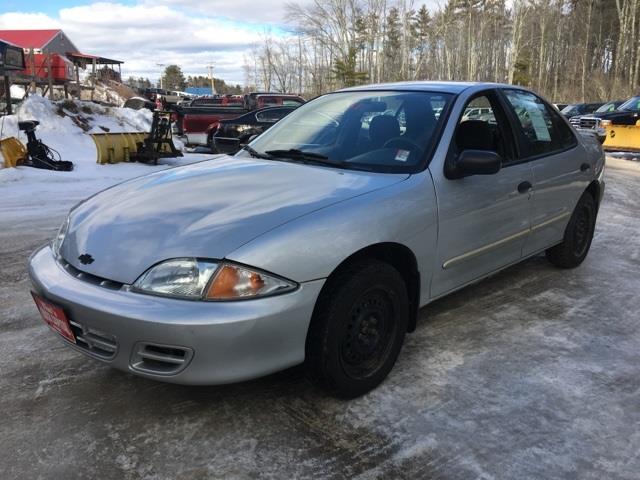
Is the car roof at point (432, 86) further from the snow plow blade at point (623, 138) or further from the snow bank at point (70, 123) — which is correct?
the snow plow blade at point (623, 138)

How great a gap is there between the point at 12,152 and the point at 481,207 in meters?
9.33

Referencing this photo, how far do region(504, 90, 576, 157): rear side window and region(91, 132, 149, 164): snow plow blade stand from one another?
884 cm

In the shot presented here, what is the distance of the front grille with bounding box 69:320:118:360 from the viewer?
91.7 inches

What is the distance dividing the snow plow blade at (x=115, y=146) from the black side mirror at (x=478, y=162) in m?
9.30

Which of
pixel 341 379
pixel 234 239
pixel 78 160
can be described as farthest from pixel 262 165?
pixel 78 160

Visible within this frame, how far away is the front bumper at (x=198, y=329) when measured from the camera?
85.7 inches

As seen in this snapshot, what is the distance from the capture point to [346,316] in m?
2.54

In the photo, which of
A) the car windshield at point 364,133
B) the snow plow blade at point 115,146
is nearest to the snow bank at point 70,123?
the snow plow blade at point 115,146

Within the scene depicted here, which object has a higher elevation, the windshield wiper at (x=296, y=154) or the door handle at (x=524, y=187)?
the windshield wiper at (x=296, y=154)

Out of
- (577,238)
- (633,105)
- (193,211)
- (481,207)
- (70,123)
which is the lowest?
(577,238)

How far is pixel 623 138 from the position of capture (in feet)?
48.1

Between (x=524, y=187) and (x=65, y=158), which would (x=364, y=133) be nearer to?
(x=524, y=187)

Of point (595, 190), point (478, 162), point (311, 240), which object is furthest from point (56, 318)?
point (595, 190)

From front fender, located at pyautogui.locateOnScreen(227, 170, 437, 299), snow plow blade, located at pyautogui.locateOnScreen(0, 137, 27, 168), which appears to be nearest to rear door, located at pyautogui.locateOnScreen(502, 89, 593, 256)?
front fender, located at pyautogui.locateOnScreen(227, 170, 437, 299)
